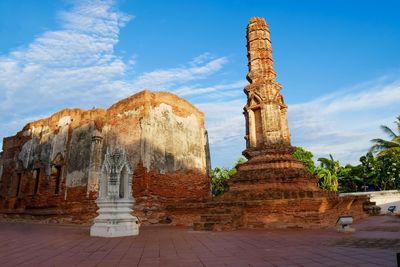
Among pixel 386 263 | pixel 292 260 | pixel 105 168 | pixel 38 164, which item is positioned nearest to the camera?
pixel 386 263

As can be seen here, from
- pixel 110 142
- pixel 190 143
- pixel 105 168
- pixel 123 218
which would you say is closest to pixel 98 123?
pixel 110 142

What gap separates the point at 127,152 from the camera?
12570 millimetres

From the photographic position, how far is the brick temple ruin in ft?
28.6

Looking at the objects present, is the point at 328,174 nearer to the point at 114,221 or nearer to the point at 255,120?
the point at 255,120

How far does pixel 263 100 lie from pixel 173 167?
4.84 m

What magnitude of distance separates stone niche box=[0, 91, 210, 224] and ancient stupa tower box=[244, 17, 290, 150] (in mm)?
3379

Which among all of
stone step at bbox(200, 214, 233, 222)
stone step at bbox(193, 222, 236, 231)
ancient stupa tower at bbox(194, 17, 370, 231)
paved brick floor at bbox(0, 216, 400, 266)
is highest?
ancient stupa tower at bbox(194, 17, 370, 231)

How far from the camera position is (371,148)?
59.5 feet

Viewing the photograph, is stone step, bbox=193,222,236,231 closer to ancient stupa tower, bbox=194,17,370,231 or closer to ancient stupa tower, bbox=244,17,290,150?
ancient stupa tower, bbox=194,17,370,231

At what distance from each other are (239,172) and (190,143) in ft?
14.9

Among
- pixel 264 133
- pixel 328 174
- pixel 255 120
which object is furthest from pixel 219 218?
pixel 328 174

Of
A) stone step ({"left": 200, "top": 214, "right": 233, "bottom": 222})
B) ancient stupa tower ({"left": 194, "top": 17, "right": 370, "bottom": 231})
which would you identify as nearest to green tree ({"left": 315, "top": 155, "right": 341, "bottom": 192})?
ancient stupa tower ({"left": 194, "top": 17, "right": 370, "bottom": 231})

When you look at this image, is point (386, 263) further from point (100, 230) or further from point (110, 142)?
point (110, 142)

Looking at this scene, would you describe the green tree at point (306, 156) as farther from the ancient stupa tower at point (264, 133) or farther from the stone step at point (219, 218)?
the stone step at point (219, 218)
